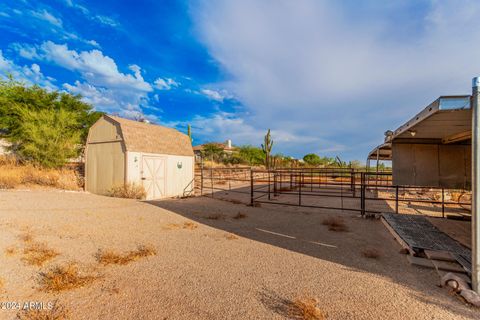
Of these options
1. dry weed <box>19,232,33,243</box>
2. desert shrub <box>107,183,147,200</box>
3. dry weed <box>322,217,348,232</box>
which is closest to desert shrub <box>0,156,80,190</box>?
desert shrub <box>107,183,147,200</box>

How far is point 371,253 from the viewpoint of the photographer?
3.88m

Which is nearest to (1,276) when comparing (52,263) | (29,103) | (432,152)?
(52,263)

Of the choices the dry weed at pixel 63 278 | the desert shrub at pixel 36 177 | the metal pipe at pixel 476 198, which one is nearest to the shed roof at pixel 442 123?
the metal pipe at pixel 476 198

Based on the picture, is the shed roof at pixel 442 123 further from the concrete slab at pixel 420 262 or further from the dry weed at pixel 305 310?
the dry weed at pixel 305 310

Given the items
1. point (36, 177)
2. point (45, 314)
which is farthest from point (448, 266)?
point (36, 177)

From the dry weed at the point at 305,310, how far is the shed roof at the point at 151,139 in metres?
10.1

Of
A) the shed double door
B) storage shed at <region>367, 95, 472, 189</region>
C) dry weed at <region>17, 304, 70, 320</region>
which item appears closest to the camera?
dry weed at <region>17, 304, 70, 320</region>

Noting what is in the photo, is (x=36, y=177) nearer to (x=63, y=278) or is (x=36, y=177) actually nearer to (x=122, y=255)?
(x=122, y=255)

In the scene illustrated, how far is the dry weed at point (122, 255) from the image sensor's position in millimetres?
3451

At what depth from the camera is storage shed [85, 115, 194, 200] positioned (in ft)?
34.8

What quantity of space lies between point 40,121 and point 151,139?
22.2ft

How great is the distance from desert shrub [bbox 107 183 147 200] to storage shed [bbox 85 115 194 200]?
0.64ft

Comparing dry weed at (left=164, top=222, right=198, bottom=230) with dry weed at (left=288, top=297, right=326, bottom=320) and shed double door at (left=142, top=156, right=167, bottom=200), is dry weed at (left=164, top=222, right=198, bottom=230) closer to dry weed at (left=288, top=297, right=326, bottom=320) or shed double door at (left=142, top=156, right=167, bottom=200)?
dry weed at (left=288, top=297, right=326, bottom=320)

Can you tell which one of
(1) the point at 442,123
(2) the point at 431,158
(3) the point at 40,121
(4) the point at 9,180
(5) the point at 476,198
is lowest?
(4) the point at 9,180
